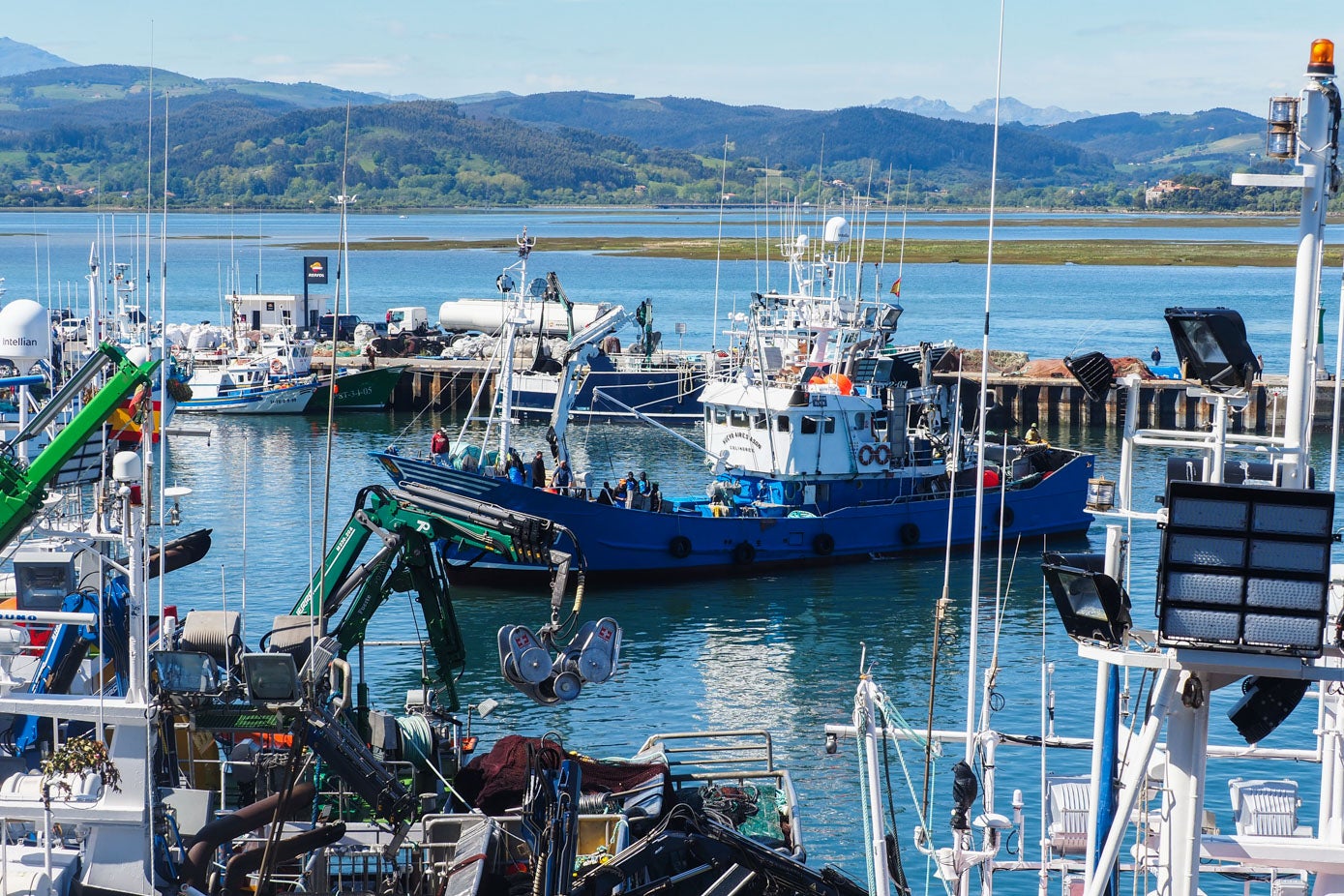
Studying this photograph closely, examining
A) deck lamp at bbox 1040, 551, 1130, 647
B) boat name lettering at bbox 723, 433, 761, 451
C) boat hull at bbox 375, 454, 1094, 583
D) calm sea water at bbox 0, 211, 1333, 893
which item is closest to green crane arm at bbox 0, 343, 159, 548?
calm sea water at bbox 0, 211, 1333, 893

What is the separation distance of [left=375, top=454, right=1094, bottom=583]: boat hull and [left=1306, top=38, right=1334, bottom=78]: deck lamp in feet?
74.2

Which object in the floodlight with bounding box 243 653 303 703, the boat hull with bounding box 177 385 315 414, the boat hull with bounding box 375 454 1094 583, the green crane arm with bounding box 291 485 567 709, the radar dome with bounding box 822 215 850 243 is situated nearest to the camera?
the floodlight with bounding box 243 653 303 703

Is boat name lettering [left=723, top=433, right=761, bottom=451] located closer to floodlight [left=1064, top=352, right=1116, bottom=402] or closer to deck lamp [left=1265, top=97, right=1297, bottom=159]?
floodlight [left=1064, top=352, right=1116, bottom=402]

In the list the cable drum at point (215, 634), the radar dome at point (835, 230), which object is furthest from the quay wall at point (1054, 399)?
the cable drum at point (215, 634)

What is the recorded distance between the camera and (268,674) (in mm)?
Answer: 13945

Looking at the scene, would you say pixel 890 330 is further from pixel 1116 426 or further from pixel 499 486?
pixel 1116 426

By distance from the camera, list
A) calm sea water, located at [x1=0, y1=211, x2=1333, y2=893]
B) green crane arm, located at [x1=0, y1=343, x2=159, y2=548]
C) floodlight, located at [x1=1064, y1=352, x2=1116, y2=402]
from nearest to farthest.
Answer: floodlight, located at [x1=1064, y1=352, x2=1116, y2=402] < green crane arm, located at [x1=0, y1=343, x2=159, y2=548] < calm sea water, located at [x1=0, y1=211, x2=1333, y2=893]

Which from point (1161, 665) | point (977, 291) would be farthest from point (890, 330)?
point (977, 291)

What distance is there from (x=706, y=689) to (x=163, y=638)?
46.5 ft

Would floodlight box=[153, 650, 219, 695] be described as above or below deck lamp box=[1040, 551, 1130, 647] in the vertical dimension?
below

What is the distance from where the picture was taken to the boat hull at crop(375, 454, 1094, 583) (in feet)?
103

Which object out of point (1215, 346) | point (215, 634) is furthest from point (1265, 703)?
point (215, 634)

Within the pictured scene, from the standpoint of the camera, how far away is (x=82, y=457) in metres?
14.0

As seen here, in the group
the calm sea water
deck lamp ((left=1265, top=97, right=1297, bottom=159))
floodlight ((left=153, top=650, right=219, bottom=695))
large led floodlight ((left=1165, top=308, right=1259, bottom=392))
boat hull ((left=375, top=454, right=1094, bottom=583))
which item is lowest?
the calm sea water
